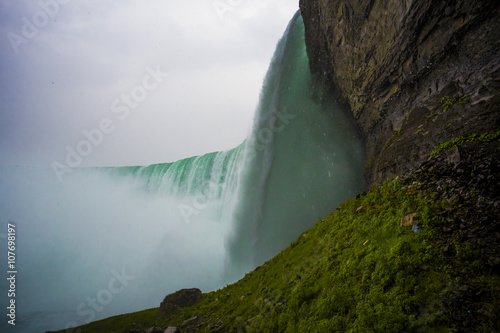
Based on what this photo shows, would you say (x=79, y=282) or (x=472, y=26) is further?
(x=79, y=282)

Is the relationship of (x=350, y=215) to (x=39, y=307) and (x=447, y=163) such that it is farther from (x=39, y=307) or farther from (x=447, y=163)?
(x=39, y=307)

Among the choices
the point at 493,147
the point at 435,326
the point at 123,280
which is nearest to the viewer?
the point at 435,326

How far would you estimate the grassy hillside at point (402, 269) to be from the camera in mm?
2643

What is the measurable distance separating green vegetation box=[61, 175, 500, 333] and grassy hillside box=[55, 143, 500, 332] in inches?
0.5

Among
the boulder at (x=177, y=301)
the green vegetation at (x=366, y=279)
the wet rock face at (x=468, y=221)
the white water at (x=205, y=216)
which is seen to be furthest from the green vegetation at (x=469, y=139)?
the boulder at (x=177, y=301)

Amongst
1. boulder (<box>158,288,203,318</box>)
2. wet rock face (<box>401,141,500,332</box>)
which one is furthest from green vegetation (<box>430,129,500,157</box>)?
boulder (<box>158,288,203,318</box>)

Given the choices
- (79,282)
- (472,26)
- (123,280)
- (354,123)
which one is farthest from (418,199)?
(79,282)

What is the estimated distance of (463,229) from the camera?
3320 millimetres

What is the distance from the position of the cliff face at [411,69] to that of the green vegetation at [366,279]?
2117 mm

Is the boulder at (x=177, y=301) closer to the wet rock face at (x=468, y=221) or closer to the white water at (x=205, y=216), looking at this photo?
the white water at (x=205, y=216)

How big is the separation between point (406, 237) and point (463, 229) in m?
0.73

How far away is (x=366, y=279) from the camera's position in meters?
3.54

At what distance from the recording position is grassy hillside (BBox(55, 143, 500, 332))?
2643mm

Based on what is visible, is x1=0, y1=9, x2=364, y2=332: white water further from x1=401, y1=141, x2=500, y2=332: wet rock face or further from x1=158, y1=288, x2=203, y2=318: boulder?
x1=401, y1=141, x2=500, y2=332: wet rock face
